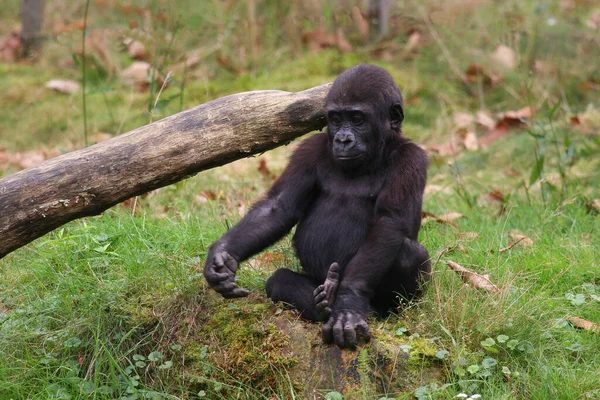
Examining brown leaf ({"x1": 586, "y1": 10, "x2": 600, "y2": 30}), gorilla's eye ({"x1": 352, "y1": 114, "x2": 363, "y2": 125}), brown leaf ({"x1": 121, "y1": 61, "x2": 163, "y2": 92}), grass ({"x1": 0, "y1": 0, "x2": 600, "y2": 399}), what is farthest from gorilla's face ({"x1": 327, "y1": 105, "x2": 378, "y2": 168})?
brown leaf ({"x1": 586, "y1": 10, "x2": 600, "y2": 30})

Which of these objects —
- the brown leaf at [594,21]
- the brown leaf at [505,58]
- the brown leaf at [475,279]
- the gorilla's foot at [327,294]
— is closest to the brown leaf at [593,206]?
the brown leaf at [475,279]

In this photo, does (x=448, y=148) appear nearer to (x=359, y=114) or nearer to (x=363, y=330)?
(x=359, y=114)

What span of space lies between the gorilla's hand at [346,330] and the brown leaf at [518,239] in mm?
1874

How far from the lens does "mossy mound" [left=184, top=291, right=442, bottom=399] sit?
148 inches

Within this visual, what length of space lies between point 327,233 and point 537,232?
79.5 inches

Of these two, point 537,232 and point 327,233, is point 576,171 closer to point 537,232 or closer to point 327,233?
point 537,232

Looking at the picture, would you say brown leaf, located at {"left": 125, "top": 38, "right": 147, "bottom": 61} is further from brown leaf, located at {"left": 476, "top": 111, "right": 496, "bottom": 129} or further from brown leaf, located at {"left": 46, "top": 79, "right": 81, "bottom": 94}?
brown leaf, located at {"left": 476, "top": 111, "right": 496, "bottom": 129}

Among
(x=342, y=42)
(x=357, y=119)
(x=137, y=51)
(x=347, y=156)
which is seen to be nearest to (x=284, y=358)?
(x=347, y=156)

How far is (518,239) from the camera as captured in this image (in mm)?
5441

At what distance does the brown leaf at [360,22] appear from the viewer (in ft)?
34.2

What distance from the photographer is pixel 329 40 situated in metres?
10.4

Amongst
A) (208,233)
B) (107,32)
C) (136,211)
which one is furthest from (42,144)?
(208,233)

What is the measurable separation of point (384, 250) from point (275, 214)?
749 millimetres

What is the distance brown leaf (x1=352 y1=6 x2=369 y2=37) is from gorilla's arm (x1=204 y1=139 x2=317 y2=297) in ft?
20.2
